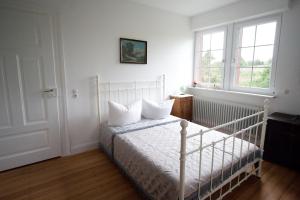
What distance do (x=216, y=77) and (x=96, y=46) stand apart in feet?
8.06

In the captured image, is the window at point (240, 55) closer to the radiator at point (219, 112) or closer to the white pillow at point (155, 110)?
the radiator at point (219, 112)

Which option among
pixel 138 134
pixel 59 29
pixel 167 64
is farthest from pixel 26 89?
pixel 167 64

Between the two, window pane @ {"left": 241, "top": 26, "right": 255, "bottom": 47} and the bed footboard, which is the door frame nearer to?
the bed footboard

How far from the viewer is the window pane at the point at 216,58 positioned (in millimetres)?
3417

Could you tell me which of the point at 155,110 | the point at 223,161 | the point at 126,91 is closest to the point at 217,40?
the point at 155,110

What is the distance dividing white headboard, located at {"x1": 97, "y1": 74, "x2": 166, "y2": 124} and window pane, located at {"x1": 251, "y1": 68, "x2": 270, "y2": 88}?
1.64 metres

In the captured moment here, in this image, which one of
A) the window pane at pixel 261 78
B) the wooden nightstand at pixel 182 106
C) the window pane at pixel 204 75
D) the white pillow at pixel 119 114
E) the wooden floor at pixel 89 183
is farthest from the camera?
the window pane at pixel 204 75

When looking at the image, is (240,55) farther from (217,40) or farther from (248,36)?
(217,40)

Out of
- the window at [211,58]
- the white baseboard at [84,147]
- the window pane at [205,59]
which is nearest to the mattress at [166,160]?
the white baseboard at [84,147]

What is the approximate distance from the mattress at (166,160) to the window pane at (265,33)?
5.92ft

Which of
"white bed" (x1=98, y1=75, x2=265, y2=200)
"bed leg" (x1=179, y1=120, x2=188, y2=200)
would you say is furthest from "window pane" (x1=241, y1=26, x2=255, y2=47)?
"bed leg" (x1=179, y1=120, x2=188, y2=200)

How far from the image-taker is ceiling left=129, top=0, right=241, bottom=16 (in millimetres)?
2871

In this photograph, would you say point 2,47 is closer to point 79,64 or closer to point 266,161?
point 79,64

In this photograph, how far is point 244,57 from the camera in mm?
3057
